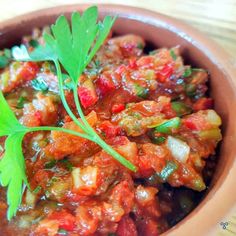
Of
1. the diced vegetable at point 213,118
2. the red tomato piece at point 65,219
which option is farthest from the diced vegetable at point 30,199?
the diced vegetable at point 213,118

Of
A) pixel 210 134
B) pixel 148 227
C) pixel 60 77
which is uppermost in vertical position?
pixel 60 77

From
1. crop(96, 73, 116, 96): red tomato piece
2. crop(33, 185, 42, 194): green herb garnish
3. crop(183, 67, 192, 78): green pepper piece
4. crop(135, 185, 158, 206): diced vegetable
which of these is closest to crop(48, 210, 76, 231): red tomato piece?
crop(33, 185, 42, 194): green herb garnish

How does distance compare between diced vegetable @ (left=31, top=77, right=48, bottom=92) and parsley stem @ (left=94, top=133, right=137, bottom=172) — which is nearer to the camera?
parsley stem @ (left=94, top=133, right=137, bottom=172)

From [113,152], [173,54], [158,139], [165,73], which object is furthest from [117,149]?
[173,54]

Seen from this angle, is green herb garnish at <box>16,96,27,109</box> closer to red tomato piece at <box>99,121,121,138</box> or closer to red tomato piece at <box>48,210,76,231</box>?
red tomato piece at <box>99,121,121,138</box>

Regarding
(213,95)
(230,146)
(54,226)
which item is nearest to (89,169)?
(54,226)

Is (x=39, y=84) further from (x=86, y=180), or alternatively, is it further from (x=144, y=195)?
(x=144, y=195)
